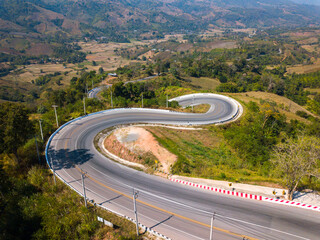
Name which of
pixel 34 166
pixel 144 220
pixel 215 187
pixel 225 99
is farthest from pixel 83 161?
pixel 225 99

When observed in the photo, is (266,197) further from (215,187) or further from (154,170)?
(154,170)

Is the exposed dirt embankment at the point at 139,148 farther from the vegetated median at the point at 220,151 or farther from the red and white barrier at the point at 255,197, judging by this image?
the red and white barrier at the point at 255,197

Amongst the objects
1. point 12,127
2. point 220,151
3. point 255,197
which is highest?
point 12,127

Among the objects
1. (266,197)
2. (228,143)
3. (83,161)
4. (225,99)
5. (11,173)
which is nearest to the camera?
(266,197)

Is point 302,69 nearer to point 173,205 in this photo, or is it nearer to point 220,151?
point 220,151

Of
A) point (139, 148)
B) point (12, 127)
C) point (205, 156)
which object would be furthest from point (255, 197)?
point (12, 127)

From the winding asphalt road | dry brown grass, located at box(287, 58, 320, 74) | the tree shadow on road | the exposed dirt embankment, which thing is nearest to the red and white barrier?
the winding asphalt road

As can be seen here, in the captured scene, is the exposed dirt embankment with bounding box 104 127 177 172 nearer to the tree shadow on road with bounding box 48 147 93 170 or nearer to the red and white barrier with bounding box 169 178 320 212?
the tree shadow on road with bounding box 48 147 93 170
